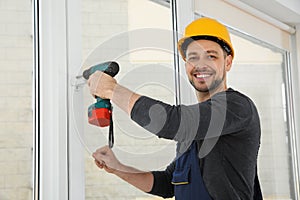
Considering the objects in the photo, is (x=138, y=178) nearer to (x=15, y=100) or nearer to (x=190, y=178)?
(x=190, y=178)

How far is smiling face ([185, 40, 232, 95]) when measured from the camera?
159 cm

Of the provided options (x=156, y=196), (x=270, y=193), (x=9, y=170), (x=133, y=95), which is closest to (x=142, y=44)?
(x=133, y=95)

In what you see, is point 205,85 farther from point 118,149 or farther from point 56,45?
point 56,45

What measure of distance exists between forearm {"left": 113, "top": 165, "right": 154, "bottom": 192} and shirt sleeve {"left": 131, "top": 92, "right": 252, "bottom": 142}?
0.85 ft

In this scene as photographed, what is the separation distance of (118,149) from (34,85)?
0.35m

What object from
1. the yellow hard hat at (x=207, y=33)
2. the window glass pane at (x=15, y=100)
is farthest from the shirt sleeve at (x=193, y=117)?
the window glass pane at (x=15, y=100)

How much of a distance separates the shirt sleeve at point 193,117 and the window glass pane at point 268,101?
133 centimetres

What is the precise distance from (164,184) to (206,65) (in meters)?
0.49

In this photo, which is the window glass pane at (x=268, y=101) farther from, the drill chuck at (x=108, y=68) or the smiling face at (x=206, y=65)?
the drill chuck at (x=108, y=68)

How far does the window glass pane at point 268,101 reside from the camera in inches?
119

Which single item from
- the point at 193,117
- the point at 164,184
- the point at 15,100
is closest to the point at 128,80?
the point at 193,117

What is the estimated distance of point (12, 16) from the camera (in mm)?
1556

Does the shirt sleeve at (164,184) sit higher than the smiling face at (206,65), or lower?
lower

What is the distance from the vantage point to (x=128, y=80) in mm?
1511
